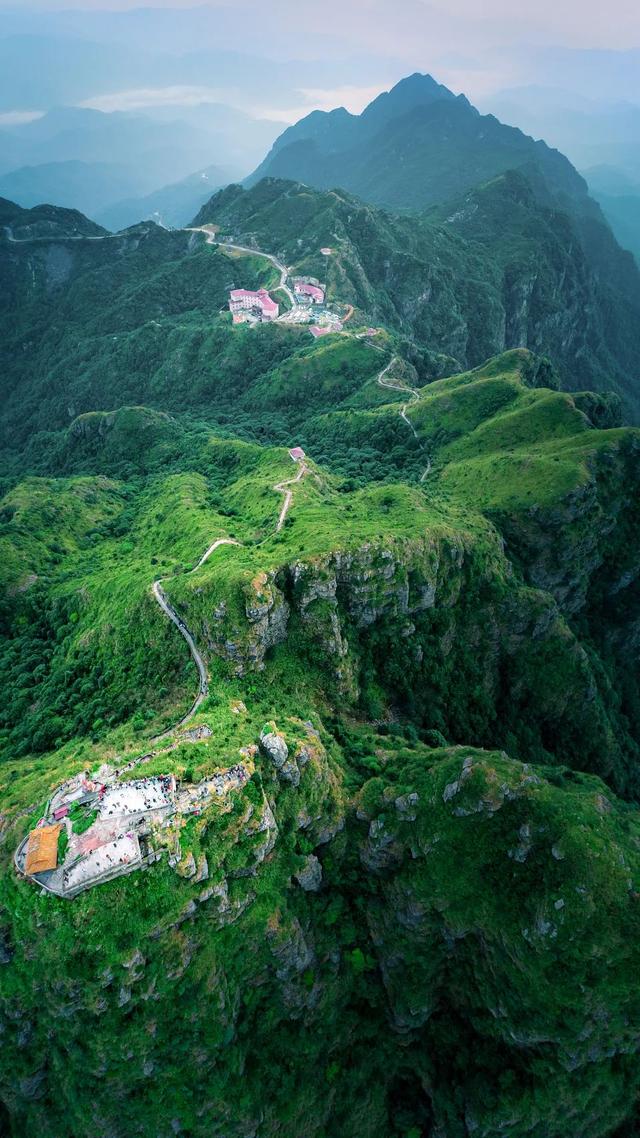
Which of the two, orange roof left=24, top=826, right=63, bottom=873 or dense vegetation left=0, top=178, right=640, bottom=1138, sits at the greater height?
orange roof left=24, top=826, right=63, bottom=873

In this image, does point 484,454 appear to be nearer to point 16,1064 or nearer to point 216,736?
point 216,736

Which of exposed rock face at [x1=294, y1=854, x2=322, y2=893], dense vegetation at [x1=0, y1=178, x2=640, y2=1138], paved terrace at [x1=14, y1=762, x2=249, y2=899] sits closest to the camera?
paved terrace at [x1=14, y1=762, x2=249, y2=899]

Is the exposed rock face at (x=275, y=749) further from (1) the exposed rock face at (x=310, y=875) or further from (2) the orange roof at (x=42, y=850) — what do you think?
(2) the orange roof at (x=42, y=850)

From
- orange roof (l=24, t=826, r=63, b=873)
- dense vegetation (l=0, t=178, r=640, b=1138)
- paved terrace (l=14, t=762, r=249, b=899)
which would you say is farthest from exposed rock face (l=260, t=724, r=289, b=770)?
orange roof (l=24, t=826, r=63, b=873)

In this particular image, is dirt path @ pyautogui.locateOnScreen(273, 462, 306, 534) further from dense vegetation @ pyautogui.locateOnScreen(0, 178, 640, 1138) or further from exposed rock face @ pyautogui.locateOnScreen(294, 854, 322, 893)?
exposed rock face @ pyautogui.locateOnScreen(294, 854, 322, 893)

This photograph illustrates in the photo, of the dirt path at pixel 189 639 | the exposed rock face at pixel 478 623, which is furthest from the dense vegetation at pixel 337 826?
the dirt path at pixel 189 639

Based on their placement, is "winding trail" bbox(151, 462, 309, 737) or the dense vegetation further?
"winding trail" bbox(151, 462, 309, 737)
